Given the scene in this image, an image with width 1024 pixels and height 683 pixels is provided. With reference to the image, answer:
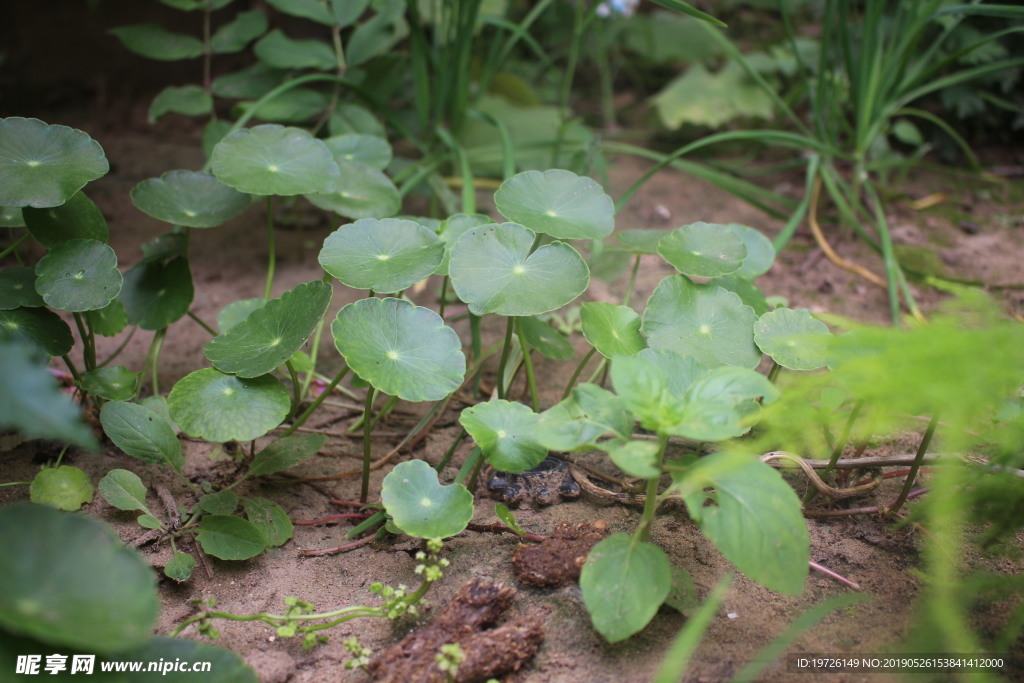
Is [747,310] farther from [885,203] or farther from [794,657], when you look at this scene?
[885,203]

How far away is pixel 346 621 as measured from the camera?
3.69 ft

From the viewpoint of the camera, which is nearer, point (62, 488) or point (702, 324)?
point (62, 488)

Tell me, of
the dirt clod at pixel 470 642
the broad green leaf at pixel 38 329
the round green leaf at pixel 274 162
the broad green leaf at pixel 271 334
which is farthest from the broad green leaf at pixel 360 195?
the dirt clod at pixel 470 642

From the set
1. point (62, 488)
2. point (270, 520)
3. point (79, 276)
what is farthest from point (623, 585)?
point (79, 276)

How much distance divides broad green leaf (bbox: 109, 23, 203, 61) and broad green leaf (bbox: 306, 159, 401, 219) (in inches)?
33.0

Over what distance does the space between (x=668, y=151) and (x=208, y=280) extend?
1842mm

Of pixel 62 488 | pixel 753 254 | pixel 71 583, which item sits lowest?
pixel 62 488

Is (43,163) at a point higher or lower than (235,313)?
higher

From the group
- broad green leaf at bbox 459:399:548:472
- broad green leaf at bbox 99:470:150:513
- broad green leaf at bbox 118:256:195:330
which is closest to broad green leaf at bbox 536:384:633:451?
broad green leaf at bbox 459:399:548:472

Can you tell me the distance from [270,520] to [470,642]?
0.47 m

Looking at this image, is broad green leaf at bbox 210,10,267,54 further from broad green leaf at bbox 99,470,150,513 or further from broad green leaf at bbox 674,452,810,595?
broad green leaf at bbox 674,452,810,595

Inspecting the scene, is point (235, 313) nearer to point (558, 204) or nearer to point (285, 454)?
point (285, 454)

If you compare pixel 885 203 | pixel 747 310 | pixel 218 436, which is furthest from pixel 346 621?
pixel 885 203

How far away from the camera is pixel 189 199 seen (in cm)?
156
